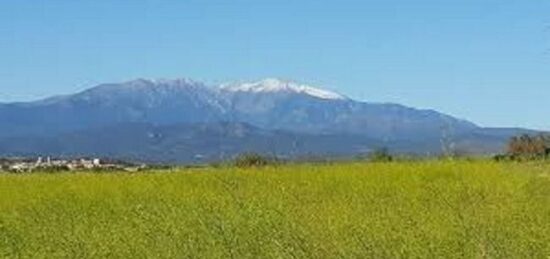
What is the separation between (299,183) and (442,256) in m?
16.4

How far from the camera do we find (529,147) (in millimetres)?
46938

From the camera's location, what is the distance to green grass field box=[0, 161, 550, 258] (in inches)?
511

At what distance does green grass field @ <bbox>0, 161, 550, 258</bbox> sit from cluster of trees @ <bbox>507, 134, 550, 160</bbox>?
43.9 feet

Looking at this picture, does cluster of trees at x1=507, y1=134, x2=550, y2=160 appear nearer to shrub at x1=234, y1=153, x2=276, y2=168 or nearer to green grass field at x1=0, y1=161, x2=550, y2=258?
shrub at x1=234, y1=153, x2=276, y2=168

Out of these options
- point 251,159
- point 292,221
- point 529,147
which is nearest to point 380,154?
point 529,147

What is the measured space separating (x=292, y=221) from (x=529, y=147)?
3301 centimetres

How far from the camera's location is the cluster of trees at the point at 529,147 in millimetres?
42219

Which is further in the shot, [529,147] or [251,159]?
[529,147]

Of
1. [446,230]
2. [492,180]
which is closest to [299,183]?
[492,180]

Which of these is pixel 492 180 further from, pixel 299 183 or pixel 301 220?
pixel 301 220

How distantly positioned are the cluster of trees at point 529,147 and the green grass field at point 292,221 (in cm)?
1339

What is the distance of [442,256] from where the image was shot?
1208 centimetres

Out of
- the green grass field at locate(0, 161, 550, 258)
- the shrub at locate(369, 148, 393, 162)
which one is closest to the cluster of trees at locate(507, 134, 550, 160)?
the shrub at locate(369, 148, 393, 162)

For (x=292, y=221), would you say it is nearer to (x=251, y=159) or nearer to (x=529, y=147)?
(x=251, y=159)
